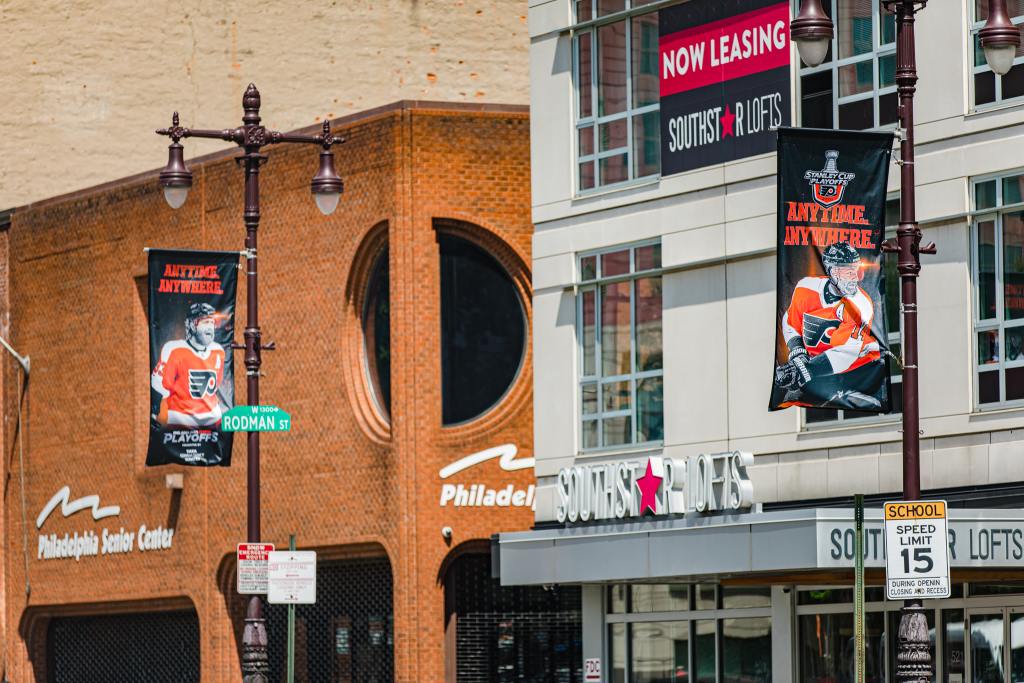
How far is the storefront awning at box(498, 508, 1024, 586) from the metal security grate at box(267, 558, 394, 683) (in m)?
5.99

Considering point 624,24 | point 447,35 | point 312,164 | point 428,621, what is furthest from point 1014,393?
point 447,35

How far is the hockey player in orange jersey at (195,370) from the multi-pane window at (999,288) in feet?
31.8

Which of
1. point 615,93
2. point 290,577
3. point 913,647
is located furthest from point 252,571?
point 913,647

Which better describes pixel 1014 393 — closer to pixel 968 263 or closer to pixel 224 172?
pixel 968 263

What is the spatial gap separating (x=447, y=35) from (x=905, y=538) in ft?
87.8

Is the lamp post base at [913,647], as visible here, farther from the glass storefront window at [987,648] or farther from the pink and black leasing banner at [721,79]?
the pink and black leasing banner at [721,79]

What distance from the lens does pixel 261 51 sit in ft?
145

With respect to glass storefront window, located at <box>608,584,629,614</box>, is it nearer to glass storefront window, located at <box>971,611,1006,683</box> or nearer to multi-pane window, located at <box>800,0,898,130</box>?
glass storefront window, located at <box>971,611,1006,683</box>

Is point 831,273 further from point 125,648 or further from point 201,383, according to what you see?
point 125,648

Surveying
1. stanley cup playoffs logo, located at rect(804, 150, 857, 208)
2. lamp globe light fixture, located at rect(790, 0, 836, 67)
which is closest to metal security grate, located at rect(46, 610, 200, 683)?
stanley cup playoffs logo, located at rect(804, 150, 857, 208)

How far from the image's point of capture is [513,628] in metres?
33.4

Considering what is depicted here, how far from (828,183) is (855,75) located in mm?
4120

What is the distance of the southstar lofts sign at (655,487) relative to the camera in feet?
81.7

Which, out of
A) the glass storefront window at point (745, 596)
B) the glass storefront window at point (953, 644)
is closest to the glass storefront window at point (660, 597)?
the glass storefront window at point (745, 596)
